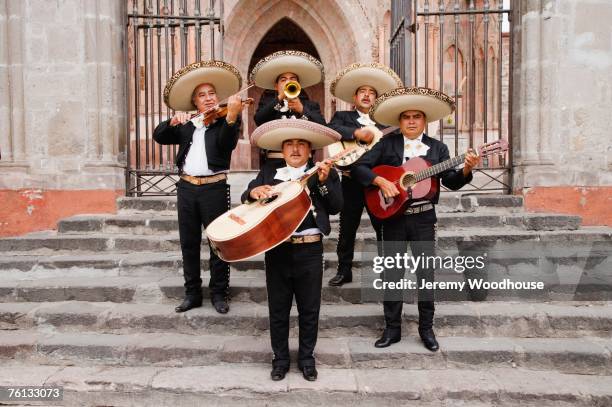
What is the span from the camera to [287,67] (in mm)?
4273

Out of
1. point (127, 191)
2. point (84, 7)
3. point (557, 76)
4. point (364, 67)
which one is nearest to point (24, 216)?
point (127, 191)

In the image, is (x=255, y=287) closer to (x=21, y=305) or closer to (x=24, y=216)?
(x=21, y=305)

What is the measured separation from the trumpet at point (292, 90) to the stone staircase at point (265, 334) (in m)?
1.86

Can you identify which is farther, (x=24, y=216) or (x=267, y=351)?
(x=24, y=216)

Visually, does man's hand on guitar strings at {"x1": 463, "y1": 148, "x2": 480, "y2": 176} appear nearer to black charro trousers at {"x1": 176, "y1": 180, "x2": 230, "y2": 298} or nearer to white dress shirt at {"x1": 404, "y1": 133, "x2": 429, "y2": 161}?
white dress shirt at {"x1": 404, "y1": 133, "x2": 429, "y2": 161}

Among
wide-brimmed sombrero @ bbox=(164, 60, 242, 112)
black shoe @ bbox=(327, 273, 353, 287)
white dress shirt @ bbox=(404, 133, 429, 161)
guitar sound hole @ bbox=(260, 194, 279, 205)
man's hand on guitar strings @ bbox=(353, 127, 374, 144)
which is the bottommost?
black shoe @ bbox=(327, 273, 353, 287)

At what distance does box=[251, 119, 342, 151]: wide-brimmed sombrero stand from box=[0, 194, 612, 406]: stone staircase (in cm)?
166

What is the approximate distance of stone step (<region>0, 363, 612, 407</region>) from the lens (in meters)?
3.38

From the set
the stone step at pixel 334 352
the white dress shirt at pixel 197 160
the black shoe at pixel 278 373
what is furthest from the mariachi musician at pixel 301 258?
the white dress shirt at pixel 197 160

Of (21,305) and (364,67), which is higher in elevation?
(364,67)

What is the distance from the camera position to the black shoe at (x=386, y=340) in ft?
12.8

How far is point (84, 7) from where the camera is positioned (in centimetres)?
634

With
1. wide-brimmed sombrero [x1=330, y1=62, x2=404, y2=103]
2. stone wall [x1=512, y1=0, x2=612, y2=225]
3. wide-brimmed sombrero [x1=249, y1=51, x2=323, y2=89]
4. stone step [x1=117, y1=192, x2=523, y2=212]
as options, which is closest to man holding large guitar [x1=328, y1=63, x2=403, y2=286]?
wide-brimmed sombrero [x1=330, y1=62, x2=404, y2=103]

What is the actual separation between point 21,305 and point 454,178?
410 centimetres
